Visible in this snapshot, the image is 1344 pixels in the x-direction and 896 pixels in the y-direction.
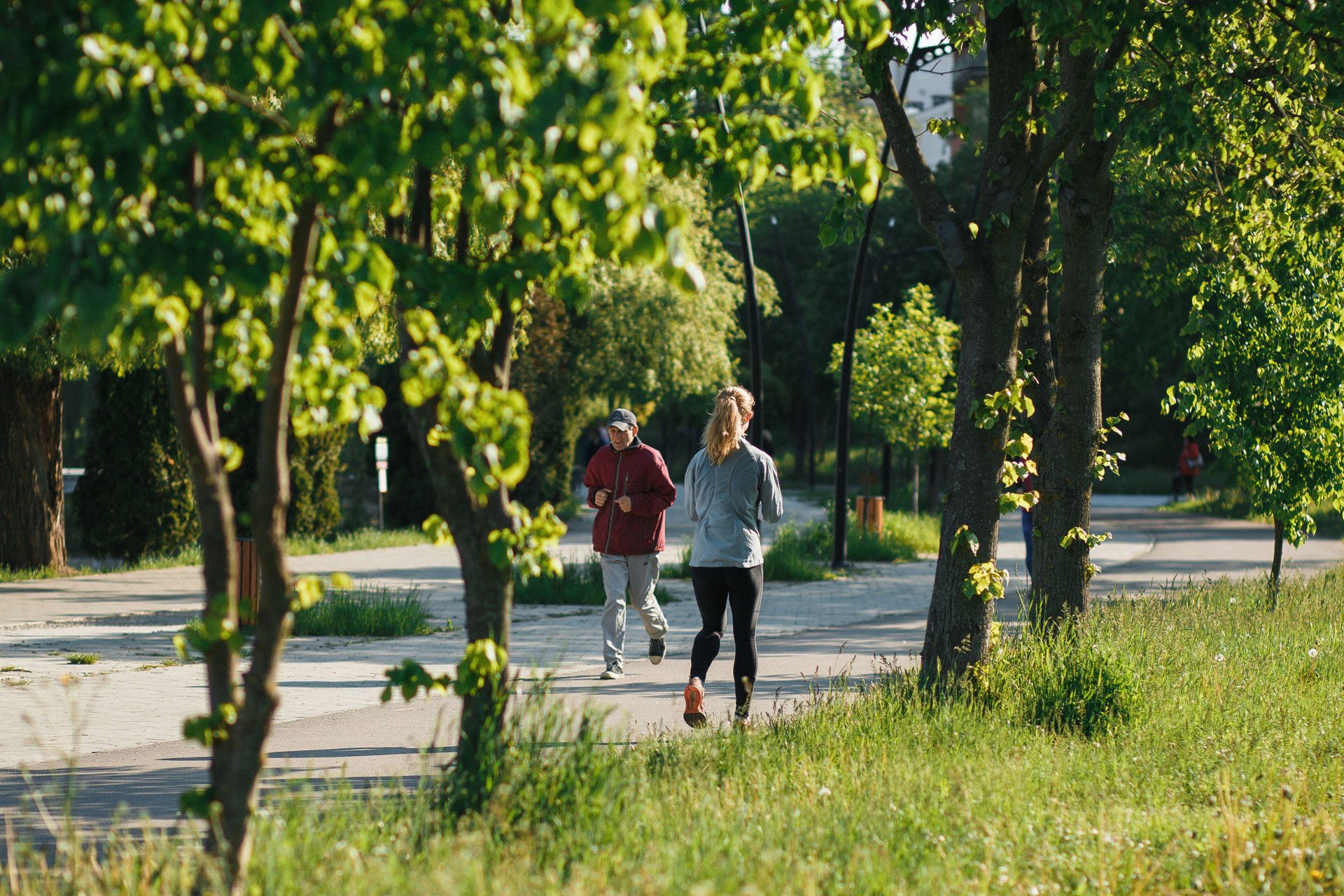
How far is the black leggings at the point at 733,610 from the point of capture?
7.16m

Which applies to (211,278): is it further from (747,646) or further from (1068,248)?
(1068,248)

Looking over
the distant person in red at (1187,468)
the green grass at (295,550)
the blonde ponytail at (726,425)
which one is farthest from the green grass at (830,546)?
the distant person in red at (1187,468)

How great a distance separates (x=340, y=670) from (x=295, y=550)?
33.2 feet

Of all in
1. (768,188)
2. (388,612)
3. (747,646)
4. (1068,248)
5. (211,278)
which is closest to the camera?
(211,278)

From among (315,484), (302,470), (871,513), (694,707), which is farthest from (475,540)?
(871,513)

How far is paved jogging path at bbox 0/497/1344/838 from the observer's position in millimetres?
6414

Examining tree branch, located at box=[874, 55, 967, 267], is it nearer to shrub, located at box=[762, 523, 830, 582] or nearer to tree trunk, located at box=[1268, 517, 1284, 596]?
tree trunk, located at box=[1268, 517, 1284, 596]

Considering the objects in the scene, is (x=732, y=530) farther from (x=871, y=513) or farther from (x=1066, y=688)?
(x=871, y=513)

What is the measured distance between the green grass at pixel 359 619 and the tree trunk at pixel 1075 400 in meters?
5.37

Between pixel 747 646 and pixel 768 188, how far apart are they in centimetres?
4943

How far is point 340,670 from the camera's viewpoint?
9.59 metres

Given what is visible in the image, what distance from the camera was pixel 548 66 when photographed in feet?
9.68

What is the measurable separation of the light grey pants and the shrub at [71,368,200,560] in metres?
9.33

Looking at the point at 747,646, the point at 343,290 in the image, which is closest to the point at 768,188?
the point at 747,646
